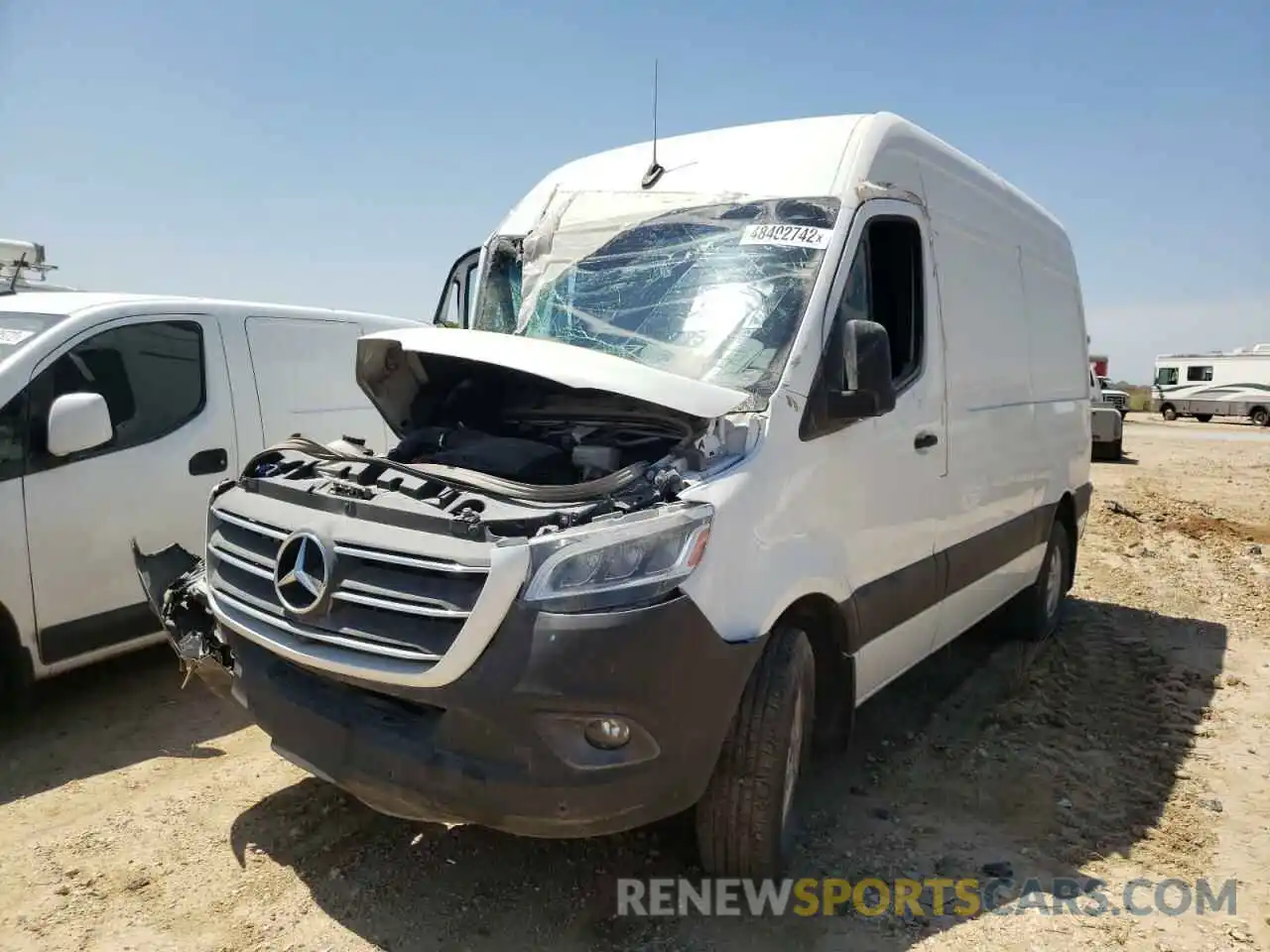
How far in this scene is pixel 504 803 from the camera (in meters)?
2.58

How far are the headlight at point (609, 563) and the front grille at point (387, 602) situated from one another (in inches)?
6.8

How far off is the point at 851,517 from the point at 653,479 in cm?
101

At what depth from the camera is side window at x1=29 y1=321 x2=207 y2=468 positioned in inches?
174

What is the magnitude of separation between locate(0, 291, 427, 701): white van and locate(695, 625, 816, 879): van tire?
10.3 ft

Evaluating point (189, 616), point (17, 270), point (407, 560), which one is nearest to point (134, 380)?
point (189, 616)

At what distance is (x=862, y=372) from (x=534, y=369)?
43.8 inches

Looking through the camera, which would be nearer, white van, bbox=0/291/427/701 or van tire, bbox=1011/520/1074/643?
white van, bbox=0/291/427/701

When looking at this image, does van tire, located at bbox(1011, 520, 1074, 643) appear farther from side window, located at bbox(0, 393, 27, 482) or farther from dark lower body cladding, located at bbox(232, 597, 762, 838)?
side window, located at bbox(0, 393, 27, 482)

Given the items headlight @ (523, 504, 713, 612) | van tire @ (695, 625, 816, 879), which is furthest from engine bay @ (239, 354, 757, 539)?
van tire @ (695, 625, 816, 879)

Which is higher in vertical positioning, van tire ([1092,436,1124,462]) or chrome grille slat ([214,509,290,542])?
chrome grille slat ([214,509,290,542])

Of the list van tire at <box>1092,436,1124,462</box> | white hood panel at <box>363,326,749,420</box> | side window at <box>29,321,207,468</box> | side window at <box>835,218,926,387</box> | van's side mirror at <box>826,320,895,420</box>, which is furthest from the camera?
van tire at <box>1092,436,1124,462</box>

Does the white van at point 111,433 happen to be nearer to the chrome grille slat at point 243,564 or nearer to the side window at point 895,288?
the chrome grille slat at point 243,564

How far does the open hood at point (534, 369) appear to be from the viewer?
294 cm

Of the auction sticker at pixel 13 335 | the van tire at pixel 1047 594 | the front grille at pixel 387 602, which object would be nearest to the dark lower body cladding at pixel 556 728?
the front grille at pixel 387 602
